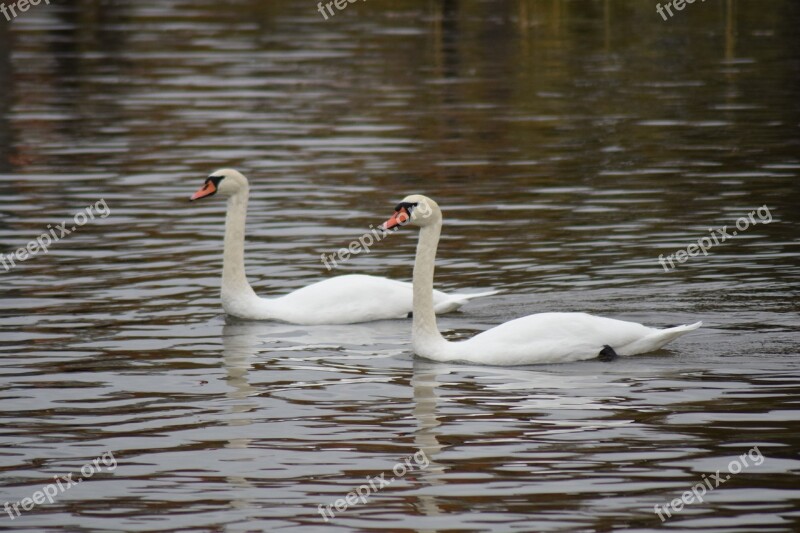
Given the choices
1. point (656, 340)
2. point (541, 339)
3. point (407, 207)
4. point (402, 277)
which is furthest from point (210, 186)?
point (656, 340)

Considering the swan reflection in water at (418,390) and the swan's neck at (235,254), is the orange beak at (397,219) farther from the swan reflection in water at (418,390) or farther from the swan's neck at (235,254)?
the swan's neck at (235,254)

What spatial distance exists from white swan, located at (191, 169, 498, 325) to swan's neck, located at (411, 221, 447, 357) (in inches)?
50.7

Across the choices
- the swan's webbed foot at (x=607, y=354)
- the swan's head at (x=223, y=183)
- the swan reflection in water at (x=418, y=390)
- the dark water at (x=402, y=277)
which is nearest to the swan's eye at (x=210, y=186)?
the swan's head at (x=223, y=183)

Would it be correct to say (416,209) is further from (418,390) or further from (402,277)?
(402,277)

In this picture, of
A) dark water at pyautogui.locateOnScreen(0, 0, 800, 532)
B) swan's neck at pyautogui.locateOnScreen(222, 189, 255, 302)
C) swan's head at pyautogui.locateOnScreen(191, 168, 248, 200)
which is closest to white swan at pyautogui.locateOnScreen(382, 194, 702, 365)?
dark water at pyautogui.locateOnScreen(0, 0, 800, 532)

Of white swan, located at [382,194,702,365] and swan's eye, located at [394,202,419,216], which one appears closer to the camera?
white swan, located at [382,194,702,365]

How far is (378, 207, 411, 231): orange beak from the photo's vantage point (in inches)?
511

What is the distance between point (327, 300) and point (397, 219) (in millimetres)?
1865

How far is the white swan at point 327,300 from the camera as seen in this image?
14.6 m

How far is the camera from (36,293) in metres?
15.9

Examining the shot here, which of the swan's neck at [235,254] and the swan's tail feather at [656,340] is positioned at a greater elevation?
the swan's neck at [235,254]

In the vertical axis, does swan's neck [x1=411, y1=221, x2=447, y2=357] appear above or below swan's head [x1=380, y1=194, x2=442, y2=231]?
A: below

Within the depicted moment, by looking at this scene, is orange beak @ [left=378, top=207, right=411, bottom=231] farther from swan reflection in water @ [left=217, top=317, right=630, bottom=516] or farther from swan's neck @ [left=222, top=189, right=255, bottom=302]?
swan's neck @ [left=222, top=189, right=255, bottom=302]

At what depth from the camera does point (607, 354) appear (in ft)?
42.0
